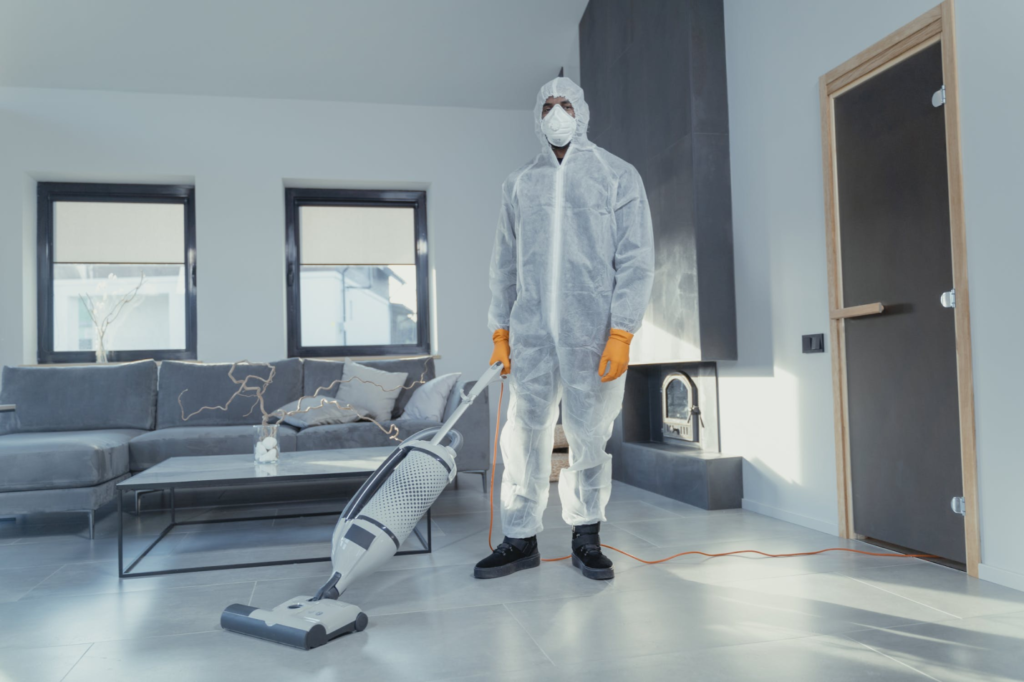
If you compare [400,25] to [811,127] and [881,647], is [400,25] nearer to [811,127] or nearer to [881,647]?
[811,127]

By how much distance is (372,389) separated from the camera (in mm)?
4121

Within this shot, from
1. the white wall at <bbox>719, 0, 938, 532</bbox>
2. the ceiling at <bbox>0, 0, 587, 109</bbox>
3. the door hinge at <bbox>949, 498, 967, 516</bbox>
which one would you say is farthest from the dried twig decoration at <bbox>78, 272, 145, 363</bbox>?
the door hinge at <bbox>949, 498, 967, 516</bbox>

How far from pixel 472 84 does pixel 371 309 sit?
1.72 meters

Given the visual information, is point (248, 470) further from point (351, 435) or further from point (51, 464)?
point (351, 435)

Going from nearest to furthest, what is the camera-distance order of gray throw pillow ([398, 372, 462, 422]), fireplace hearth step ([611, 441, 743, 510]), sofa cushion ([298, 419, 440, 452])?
1. fireplace hearth step ([611, 441, 743, 510])
2. sofa cushion ([298, 419, 440, 452])
3. gray throw pillow ([398, 372, 462, 422])

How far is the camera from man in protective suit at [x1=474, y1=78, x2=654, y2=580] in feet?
7.25

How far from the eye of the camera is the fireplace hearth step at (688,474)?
322 centimetres

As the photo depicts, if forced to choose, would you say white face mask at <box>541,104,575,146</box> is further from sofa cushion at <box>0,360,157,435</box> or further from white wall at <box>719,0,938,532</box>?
sofa cushion at <box>0,360,157,435</box>

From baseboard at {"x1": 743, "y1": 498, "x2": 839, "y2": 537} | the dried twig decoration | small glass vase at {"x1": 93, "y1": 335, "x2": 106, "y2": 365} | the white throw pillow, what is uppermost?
the dried twig decoration

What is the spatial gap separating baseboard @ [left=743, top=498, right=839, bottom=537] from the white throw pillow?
6.34 ft

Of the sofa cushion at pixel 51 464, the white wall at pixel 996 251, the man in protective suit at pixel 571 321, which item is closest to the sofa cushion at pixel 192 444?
the sofa cushion at pixel 51 464

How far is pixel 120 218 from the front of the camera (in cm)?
502

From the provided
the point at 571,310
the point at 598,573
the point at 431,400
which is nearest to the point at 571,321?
the point at 571,310

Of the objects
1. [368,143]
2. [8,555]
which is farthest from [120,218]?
[8,555]
